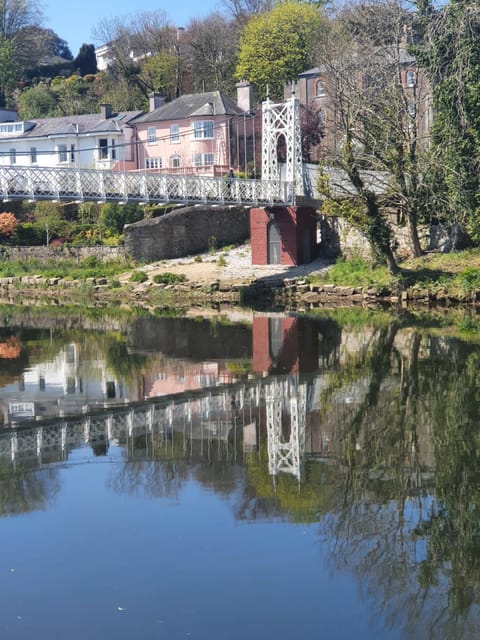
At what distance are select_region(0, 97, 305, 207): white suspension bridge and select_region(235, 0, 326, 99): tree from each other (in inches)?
600

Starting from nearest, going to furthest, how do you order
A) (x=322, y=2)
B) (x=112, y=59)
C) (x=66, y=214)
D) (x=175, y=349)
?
(x=175, y=349) < (x=66, y=214) < (x=322, y=2) < (x=112, y=59)

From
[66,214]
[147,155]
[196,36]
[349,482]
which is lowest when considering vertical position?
[349,482]

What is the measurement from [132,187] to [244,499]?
74.7ft

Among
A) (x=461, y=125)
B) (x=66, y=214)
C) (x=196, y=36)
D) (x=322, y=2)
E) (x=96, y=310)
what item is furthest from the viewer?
(x=196, y=36)

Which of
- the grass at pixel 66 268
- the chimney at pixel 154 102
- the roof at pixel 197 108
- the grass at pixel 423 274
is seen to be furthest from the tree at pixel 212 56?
the grass at pixel 423 274

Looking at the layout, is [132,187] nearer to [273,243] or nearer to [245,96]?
[273,243]

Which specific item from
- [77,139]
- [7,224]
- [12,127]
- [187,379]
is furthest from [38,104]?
[187,379]

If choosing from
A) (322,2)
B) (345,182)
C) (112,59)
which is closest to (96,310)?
(345,182)

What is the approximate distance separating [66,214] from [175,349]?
26.9 metres

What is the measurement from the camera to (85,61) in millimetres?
77375

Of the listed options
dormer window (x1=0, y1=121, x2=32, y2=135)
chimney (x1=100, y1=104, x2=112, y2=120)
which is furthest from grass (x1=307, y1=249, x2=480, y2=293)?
dormer window (x1=0, y1=121, x2=32, y2=135)

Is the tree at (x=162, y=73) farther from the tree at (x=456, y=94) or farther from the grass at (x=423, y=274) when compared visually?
the tree at (x=456, y=94)

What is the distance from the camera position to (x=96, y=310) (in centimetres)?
3278

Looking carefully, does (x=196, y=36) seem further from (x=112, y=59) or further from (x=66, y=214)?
(x=66, y=214)
